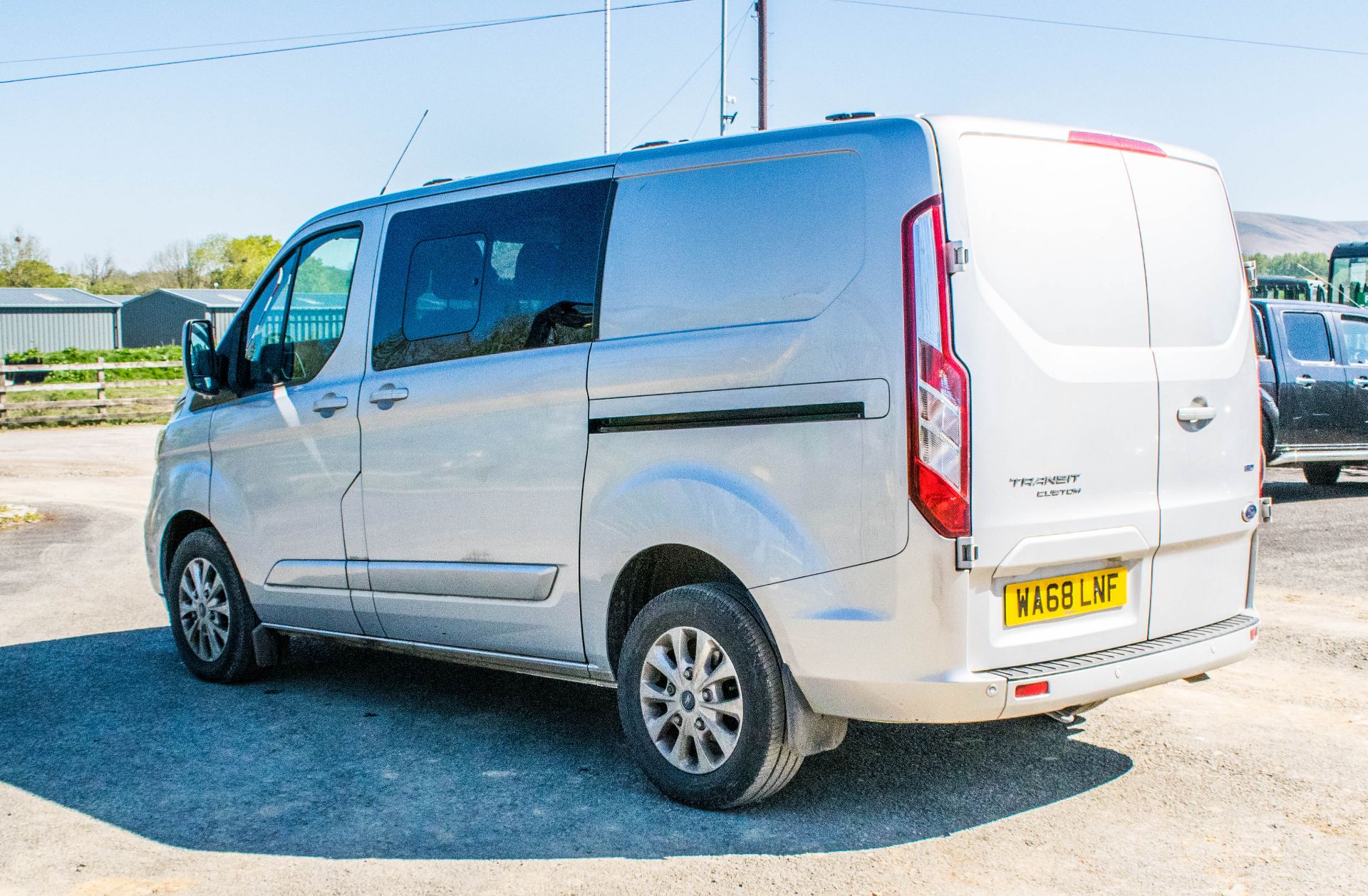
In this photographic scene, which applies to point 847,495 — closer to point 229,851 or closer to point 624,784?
point 624,784

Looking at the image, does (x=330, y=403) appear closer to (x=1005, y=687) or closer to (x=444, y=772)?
(x=444, y=772)

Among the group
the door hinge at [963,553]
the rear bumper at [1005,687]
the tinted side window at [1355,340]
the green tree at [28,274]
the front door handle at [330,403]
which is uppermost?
the green tree at [28,274]

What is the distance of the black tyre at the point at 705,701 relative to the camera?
13.3ft

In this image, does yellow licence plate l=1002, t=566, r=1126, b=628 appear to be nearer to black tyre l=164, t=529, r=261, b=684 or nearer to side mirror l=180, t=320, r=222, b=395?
black tyre l=164, t=529, r=261, b=684

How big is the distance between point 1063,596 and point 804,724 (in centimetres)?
90

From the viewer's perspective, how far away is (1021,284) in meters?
3.87

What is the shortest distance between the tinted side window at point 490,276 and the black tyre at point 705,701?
3.62 feet

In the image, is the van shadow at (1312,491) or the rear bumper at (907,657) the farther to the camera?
the van shadow at (1312,491)

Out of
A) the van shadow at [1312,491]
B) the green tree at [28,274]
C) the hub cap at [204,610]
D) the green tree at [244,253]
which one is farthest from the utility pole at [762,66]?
the green tree at [244,253]

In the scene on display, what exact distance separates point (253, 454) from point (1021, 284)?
381cm

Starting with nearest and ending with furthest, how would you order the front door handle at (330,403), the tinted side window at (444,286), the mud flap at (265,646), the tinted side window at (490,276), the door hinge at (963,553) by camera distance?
the door hinge at (963,553) → the tinted side window at (490,276) → the tinted side window at (444,286) → the front door handle at (330,403) → the mud flap at (265,646)

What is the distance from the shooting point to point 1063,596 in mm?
3938

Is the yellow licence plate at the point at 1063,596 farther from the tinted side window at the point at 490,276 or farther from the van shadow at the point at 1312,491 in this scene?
the van shadow at the point at 1312,491

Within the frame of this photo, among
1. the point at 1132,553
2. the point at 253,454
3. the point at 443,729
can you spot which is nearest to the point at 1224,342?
the point at 1132,553
